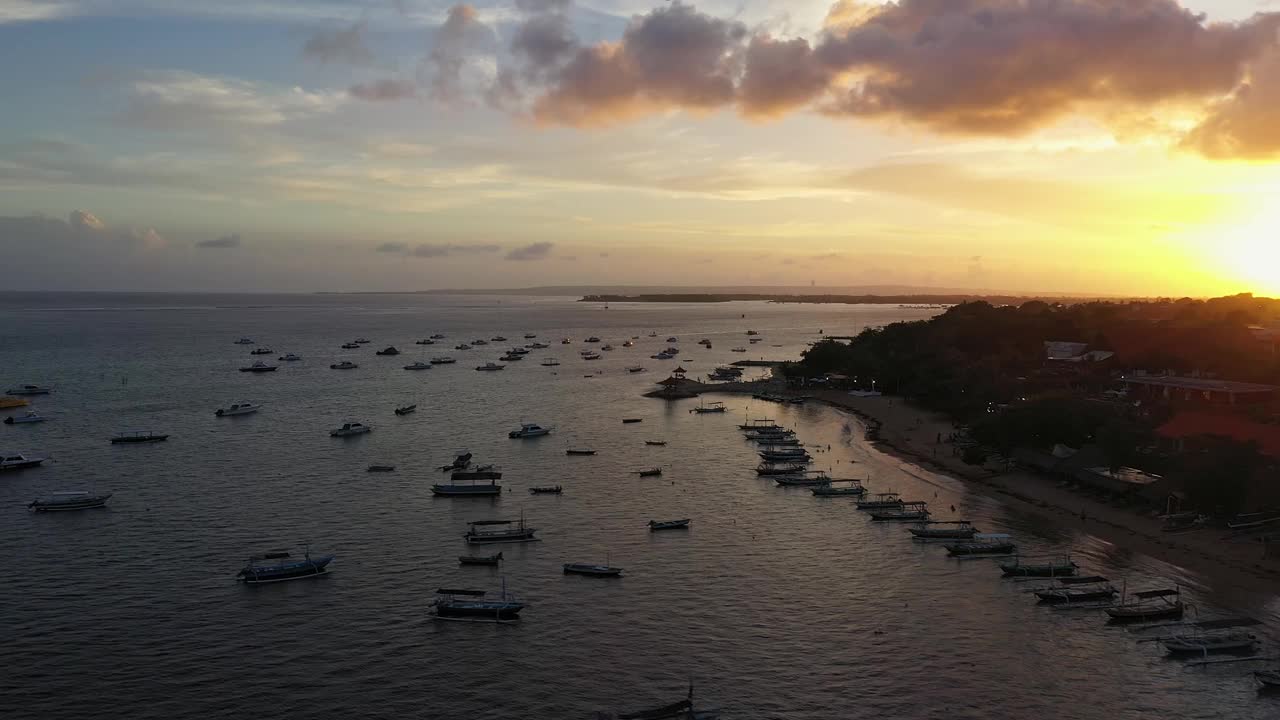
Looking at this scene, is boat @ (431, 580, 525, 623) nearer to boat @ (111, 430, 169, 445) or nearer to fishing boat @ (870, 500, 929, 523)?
fishing boat @ (870, 500, 929, 523)

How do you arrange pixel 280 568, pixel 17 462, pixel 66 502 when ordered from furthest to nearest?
pixel 17 462, pixel 66 502, pixel 280 568

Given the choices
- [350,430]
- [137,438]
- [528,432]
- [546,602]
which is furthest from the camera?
[528,432]

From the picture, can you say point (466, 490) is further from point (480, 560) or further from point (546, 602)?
point (546, 602)

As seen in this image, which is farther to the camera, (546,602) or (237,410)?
(237,410)

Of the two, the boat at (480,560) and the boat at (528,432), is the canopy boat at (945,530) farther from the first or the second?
the boat at (528,432)

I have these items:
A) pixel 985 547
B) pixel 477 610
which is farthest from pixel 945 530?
pixel 477 610

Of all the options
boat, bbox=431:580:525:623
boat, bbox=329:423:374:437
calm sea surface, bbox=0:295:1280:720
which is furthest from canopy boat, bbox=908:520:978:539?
boat, bbox=329:423:374:437

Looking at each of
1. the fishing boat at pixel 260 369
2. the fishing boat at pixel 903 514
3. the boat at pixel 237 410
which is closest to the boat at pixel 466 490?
the fishing boat at pixel 903 514
